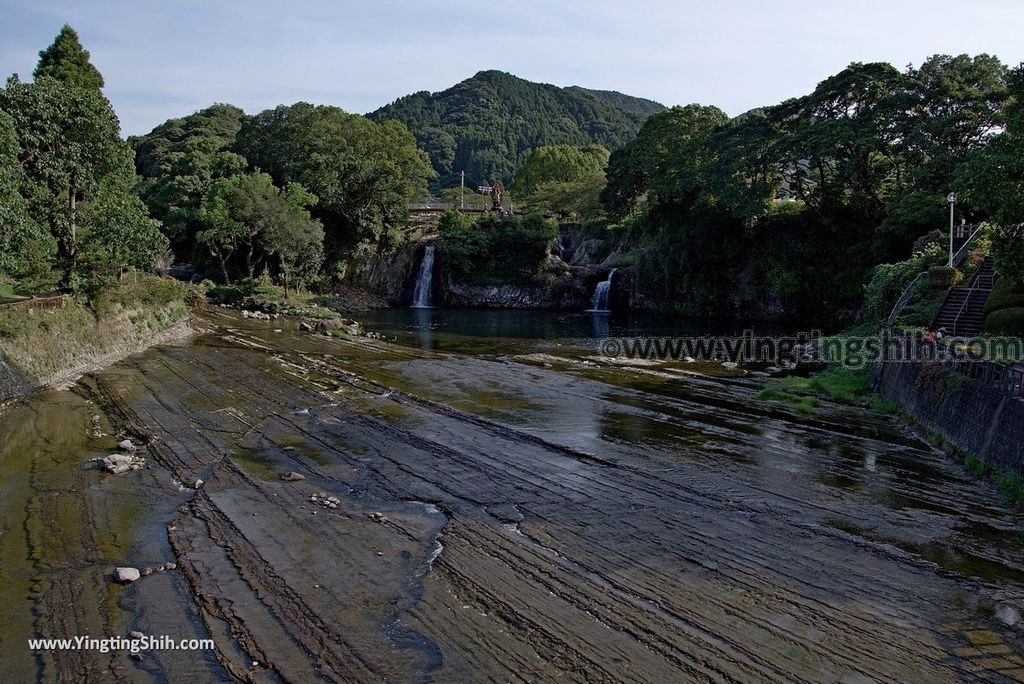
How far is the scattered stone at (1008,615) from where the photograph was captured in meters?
8.07

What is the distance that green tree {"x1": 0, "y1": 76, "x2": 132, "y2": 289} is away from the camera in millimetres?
24828

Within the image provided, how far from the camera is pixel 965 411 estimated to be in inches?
564

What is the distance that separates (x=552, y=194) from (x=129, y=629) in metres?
68.9

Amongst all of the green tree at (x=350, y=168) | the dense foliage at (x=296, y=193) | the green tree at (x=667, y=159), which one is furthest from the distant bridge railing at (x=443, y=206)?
the green tree at (x=667, y=159)

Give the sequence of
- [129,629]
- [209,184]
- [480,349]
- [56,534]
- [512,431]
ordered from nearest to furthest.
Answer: [129,629]
[56,534]
[512,431]
[480,349]
[209,184]

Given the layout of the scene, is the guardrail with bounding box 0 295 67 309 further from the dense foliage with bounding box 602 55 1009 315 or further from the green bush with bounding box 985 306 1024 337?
the dense foliage with bounding box 602 55 1009 315

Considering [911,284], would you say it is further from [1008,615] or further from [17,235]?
[17,235]

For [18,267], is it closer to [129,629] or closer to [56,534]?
[56,534]

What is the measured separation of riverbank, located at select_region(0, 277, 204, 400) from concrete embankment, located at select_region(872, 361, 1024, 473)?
22.6 meters

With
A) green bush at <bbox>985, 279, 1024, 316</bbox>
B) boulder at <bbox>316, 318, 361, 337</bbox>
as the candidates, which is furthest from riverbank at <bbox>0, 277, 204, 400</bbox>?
green bush at <bbox>985, 279, 1024, 316</bbox>

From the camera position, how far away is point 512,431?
651 inches

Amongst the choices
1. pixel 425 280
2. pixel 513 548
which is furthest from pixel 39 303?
pixel 425 280

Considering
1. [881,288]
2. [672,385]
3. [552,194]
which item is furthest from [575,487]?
[552,194]

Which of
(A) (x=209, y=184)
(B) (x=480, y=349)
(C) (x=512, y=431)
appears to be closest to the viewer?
(C) (x=512, y=431)
